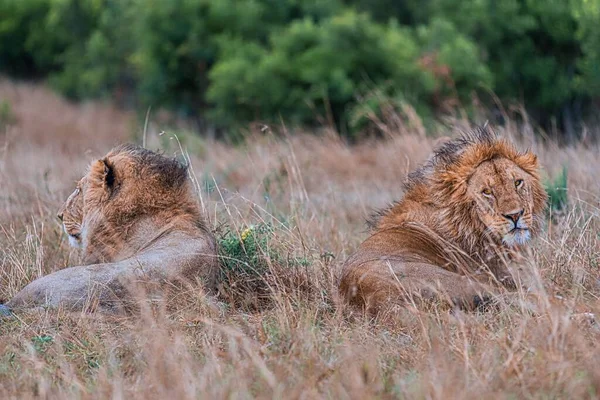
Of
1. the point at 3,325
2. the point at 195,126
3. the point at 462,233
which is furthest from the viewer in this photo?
the point at 195,126

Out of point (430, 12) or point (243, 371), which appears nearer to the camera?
point (243, 371)

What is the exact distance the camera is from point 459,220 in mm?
5688

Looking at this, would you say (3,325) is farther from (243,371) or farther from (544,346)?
(544,346)

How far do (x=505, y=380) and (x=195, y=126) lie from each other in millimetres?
15186

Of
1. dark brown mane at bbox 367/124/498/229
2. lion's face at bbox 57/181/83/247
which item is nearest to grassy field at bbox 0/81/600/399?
lion's face at bbox 57/181/83/247

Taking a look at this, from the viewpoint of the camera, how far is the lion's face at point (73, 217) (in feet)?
20.7

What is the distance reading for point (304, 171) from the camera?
10.7 m

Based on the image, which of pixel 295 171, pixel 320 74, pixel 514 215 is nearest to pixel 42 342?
pixel 514 215

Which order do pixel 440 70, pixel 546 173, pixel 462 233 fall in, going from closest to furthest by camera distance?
pixel 462 233 < pixel 546 173 < pixel 440 70

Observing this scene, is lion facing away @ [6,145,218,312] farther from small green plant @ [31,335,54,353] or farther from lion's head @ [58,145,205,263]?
small green plant @ [31,335,54,353]

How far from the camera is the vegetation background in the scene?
403 cm

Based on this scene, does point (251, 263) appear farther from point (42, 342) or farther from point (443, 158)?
point (42, 342)

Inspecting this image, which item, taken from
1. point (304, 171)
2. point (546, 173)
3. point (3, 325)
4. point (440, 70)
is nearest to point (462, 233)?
point (3, 325)

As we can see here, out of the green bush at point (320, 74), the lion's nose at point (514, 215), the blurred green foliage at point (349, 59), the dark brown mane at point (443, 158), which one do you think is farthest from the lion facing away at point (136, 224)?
the green bush at point (320, 74)
